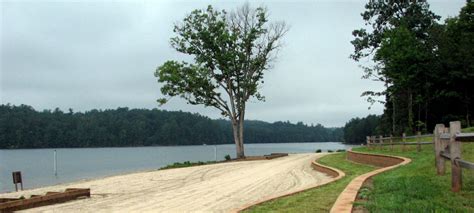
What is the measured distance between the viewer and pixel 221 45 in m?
44.2

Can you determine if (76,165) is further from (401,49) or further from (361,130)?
(361,130)

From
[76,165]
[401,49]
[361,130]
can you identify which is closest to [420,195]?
[401,49]

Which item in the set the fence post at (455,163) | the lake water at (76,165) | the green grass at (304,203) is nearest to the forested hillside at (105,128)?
the lake water at (76,165)

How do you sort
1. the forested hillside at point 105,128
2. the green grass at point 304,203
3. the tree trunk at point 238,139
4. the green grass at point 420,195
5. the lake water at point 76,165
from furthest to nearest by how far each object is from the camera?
the forested hillside at point 105,128
the tree trunk at point 238,139
the lake water at point 76,165
the green grass at point 304,203
the green grass at point 420,195

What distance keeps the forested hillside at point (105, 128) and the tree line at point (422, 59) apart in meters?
96.6

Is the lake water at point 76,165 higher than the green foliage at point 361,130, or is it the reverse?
the green foliage at point 361,130

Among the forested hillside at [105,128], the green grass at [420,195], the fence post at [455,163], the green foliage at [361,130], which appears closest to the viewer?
the green grass at [420,195]

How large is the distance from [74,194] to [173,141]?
15358 centimetres

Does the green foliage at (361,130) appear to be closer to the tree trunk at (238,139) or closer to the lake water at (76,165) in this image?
the lake water at (76,165)

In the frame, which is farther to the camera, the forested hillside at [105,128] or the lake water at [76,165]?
the forested hillside at [105,128]

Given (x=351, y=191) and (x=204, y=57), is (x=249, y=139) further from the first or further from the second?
(x=351, y=191)

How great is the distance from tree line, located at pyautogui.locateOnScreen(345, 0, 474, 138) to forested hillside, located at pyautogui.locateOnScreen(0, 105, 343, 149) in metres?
96.6

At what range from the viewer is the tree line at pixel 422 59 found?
42656mm

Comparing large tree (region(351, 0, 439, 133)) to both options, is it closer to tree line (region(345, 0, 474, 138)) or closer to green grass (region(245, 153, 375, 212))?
tree line (region(345, 0, 474, 138))
